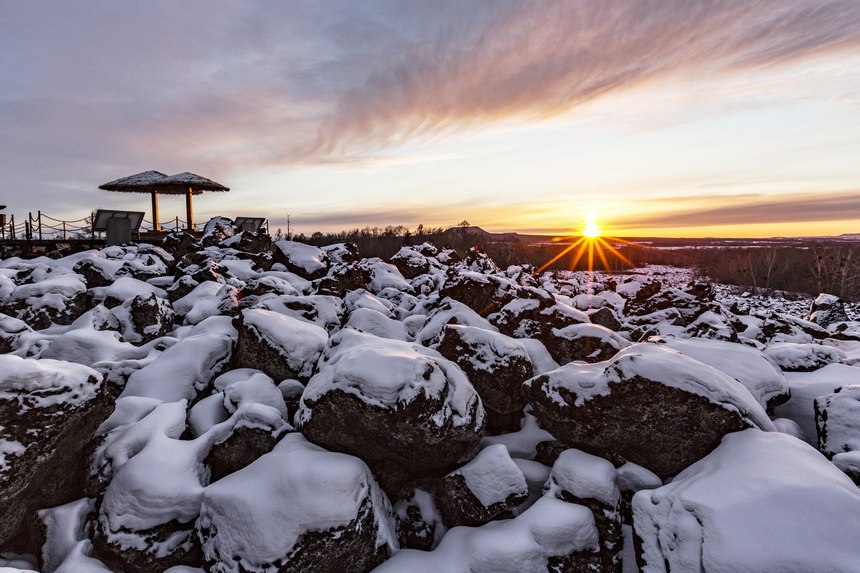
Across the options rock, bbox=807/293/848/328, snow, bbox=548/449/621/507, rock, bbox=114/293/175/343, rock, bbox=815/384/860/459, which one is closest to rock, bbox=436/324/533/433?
snow, bbox=548/449/621/507

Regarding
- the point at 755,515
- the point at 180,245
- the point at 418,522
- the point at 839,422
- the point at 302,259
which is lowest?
the point at 418,522

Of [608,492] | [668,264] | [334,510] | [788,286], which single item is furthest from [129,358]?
[668,264]

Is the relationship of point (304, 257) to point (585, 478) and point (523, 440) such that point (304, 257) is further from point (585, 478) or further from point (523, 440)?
point (585, 478)

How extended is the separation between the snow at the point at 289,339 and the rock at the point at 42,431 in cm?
176

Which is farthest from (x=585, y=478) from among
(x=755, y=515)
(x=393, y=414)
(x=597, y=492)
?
(x=393, y=414)

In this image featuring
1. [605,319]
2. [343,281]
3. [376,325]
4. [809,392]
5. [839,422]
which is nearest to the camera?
[839,422]

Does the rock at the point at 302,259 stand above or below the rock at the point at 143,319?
above

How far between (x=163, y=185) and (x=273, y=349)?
760 inches

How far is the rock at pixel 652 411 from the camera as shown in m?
3.66

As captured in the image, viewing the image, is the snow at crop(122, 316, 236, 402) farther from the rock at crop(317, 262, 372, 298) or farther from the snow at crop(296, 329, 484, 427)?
the rock at crop(317, 262, 372, 298)

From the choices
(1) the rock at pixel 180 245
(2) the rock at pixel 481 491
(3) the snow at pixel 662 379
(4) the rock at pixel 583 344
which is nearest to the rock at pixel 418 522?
(2) the rock at pixel 481 491

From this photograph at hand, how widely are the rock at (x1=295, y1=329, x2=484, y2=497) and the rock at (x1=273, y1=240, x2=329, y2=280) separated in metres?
7.26

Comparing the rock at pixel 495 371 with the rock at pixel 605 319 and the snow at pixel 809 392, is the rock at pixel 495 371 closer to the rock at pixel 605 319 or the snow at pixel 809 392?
the snow at pixel 809 392

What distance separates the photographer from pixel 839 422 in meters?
3.88
